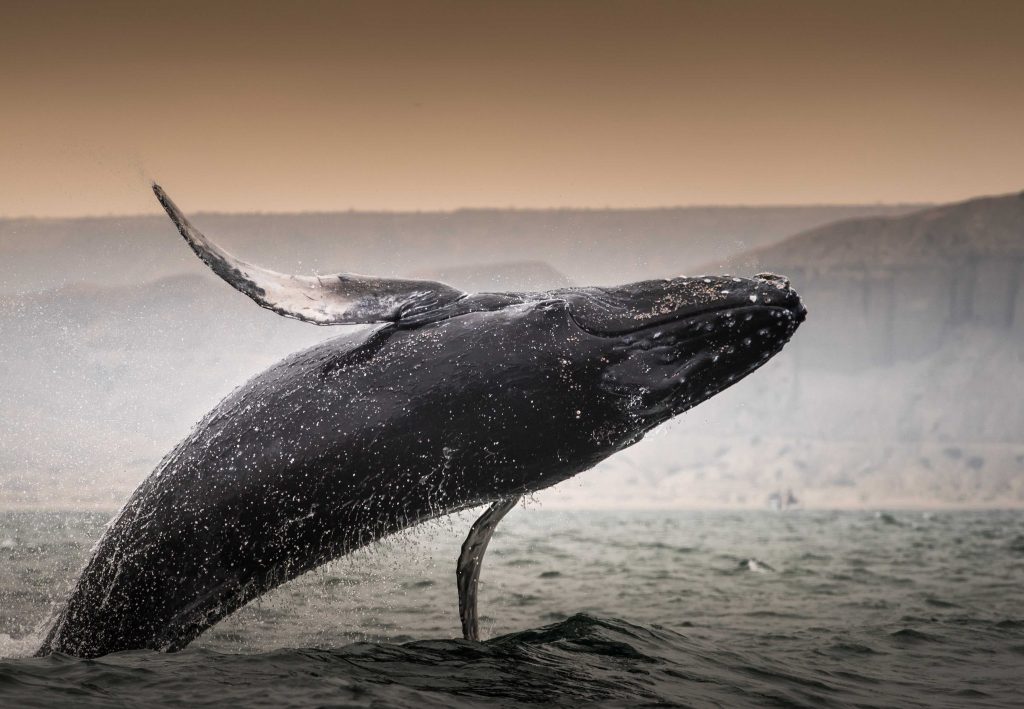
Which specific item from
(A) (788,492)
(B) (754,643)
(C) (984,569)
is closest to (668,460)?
(A) (788,492)

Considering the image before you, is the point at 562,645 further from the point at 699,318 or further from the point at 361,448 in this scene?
the point at 699,318

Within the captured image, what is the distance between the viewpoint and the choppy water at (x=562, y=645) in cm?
642

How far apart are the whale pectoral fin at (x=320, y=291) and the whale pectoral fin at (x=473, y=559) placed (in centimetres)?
156

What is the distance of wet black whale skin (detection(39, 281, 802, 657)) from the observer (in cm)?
643

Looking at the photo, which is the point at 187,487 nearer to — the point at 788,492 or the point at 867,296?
the point at 788,492

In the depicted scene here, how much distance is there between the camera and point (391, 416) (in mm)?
6539

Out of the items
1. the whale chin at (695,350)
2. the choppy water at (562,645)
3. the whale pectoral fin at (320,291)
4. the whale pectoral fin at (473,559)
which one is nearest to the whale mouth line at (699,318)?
the whale chin at (695,350)

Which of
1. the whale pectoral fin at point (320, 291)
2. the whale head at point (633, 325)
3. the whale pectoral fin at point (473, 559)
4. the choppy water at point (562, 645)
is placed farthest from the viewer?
the whale pectoral fin at point (473, 559)

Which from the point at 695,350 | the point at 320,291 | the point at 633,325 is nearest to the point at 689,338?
the point at 695,350

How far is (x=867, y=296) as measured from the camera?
124062 mm

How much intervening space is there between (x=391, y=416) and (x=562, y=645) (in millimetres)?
2878

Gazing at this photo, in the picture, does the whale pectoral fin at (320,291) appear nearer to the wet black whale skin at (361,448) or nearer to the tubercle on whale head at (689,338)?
the wet black whale skin at (361,448)

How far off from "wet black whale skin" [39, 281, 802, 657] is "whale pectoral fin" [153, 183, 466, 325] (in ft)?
0.67

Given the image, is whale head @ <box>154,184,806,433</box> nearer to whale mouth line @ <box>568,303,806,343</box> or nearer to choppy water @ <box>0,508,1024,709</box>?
whale mouth line @ <box>568,303,806,343</box>
